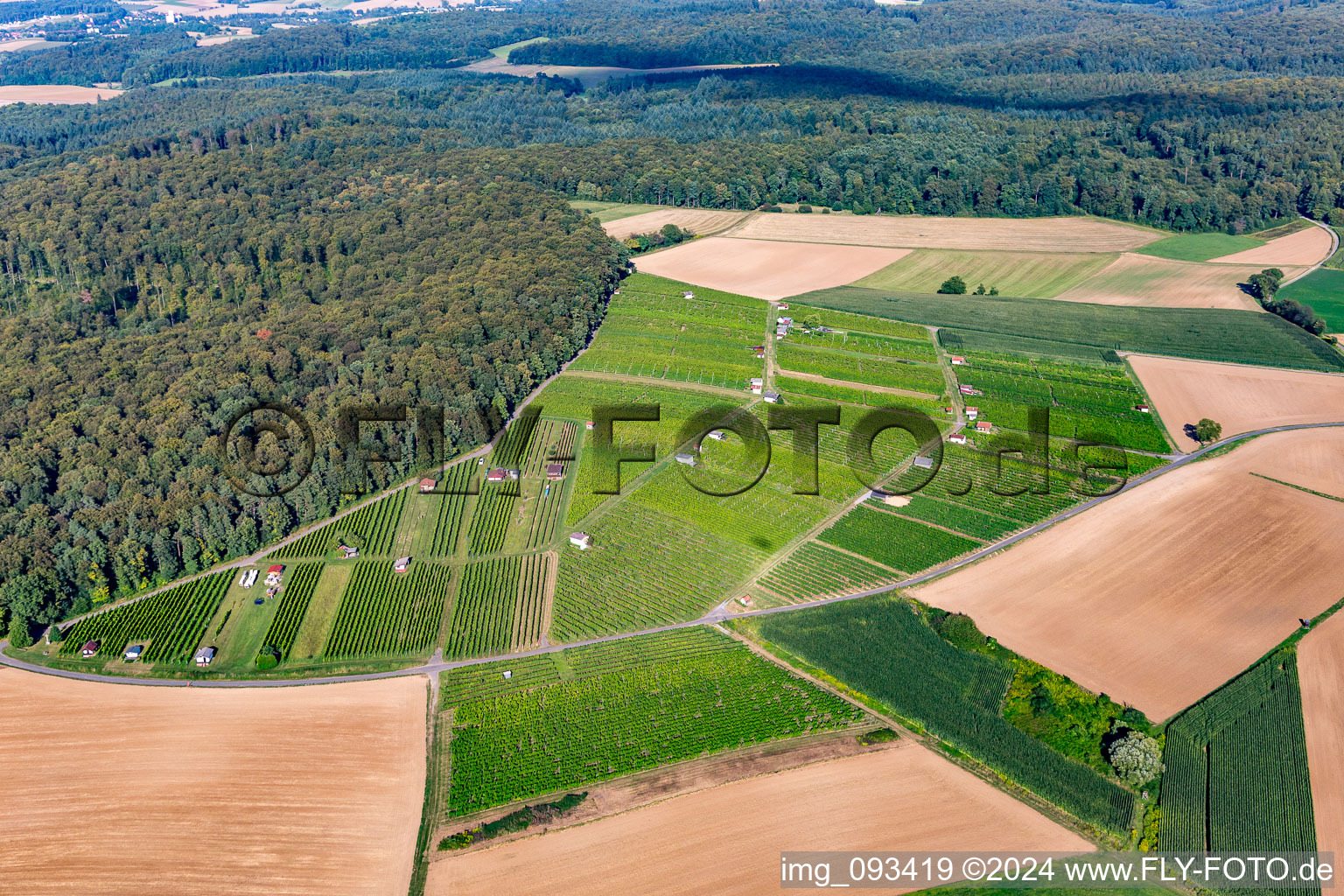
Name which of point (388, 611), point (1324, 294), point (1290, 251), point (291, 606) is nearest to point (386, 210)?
point (291, 606)

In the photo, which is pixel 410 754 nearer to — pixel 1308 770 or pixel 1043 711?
pixel 1043 711

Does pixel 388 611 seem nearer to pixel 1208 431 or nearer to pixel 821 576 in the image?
pixel 821 576

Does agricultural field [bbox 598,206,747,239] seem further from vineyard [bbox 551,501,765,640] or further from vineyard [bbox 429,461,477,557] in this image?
vineyard [bbox 551,501,765,640]

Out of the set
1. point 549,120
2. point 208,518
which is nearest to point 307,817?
point 208,518

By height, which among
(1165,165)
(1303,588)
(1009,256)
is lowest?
(1303,588)

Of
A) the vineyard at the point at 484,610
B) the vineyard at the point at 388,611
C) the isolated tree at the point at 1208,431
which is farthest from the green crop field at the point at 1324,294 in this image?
the vineyard at the point at 388,611

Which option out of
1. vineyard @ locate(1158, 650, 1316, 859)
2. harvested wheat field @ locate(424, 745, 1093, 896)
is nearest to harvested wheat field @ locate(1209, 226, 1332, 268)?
vineyard @ locate(1158, 650, 1316, 859)
